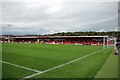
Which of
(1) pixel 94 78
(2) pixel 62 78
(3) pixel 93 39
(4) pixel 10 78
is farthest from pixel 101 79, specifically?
(3) pixel 93 39

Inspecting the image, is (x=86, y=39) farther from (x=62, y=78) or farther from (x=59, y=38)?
(x=62, y=78)

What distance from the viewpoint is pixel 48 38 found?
270 feet

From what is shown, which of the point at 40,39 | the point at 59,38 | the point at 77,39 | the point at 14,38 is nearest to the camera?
the point at 77,39

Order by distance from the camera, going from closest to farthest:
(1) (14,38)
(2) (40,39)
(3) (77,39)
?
1. (3) (77,39)
2. (2) (40,39)
3. (1) (14,38)

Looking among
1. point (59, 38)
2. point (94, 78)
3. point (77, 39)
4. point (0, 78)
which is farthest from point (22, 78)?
point (59, 38)

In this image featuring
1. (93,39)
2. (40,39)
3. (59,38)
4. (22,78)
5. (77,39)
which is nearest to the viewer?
(22,78)

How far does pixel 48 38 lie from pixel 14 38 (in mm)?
32237

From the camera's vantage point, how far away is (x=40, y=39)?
8644 centimetres

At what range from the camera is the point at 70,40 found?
75.8m

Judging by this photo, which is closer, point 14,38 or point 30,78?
point 30,78

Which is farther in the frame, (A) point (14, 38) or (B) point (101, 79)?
(A) point (14, 38)

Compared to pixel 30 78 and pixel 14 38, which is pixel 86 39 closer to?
pixel 14 38

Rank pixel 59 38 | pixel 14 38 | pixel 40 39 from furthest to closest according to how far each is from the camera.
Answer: pixel 14 38, pixel 40 39, pixel 59 38

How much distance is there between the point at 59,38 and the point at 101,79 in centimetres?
7349
